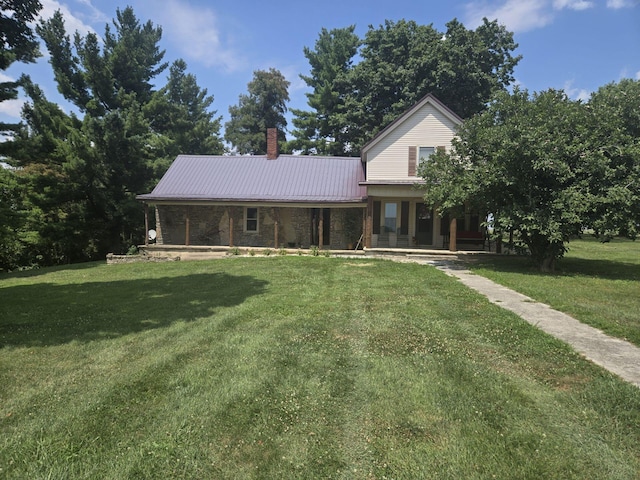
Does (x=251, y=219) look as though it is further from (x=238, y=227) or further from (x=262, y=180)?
(x=262, y=180)

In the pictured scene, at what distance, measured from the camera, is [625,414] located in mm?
3283

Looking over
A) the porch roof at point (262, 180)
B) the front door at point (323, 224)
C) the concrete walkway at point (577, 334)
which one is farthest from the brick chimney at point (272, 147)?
the concrete walkway at point (577, 334)

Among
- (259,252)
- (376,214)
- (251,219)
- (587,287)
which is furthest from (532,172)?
(251,219)

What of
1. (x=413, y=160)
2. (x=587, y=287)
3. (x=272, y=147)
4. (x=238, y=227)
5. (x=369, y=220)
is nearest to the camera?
(x=587, y=287)

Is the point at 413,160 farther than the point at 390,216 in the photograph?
No

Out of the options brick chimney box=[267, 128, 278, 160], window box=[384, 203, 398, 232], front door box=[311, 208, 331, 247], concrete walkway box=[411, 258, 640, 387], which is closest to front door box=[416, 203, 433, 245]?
window box=[384, 203, 398, 232]

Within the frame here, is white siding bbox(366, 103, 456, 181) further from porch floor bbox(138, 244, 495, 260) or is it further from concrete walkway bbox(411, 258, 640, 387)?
concrete walkway bbox(411, 258, 640, 387)

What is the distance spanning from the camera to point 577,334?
5.65 m

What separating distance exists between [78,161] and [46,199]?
9.50 ft

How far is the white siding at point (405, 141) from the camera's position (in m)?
17.7

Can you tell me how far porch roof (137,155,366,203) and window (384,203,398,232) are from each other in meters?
1.52

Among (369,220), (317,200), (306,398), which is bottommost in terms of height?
(306,398)

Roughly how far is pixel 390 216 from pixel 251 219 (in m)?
7.50

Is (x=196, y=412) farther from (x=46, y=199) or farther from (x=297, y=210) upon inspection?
(x=46, y=199)
